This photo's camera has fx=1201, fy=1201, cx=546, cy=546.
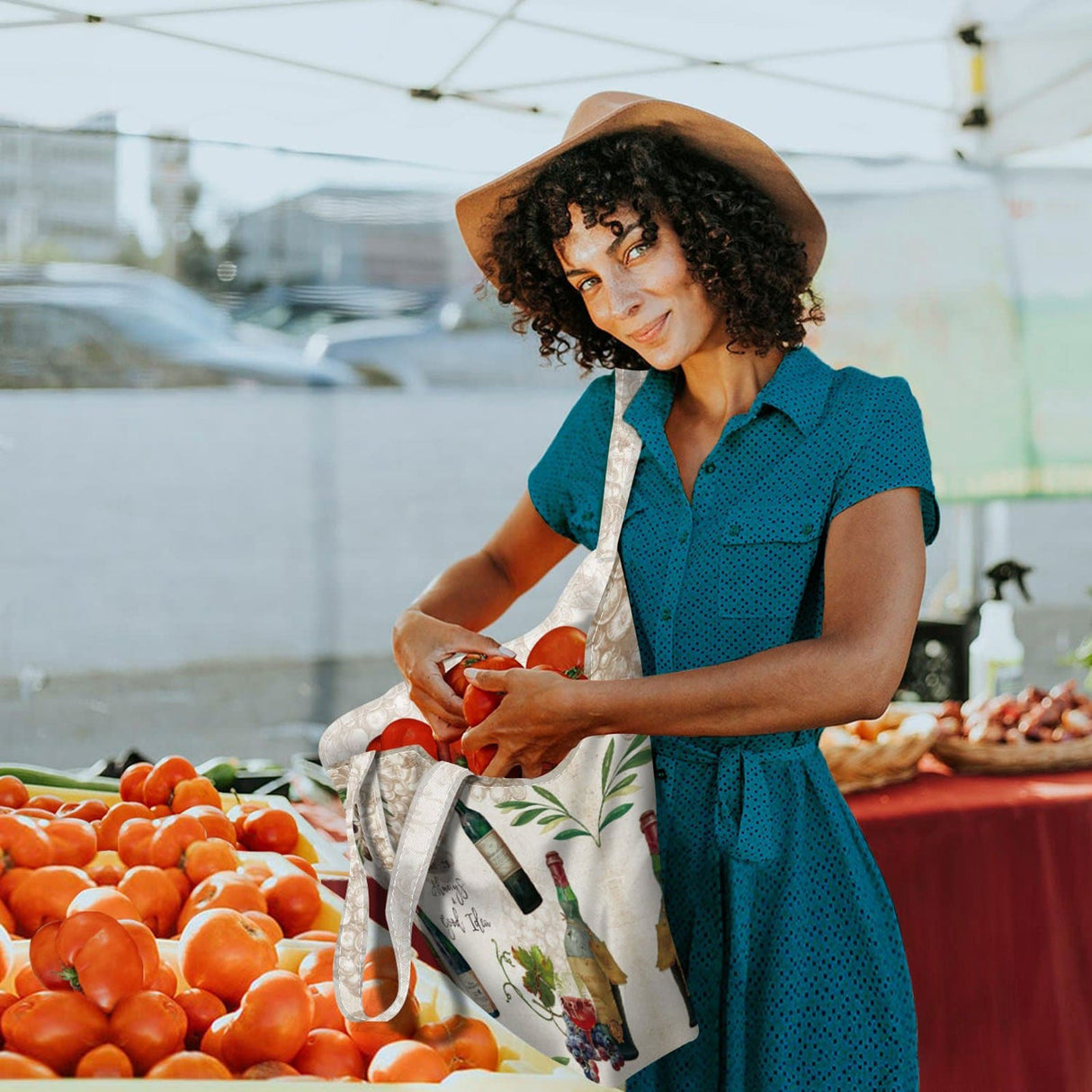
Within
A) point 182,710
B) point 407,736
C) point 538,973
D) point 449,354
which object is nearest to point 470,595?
point 407,736

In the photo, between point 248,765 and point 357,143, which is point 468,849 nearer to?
point 248,765

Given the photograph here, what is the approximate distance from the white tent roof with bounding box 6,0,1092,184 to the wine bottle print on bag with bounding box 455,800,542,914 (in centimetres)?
205

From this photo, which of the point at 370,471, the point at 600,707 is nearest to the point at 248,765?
the point at 600,707

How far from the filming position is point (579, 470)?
1.49 m

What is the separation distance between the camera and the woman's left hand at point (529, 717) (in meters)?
1.08

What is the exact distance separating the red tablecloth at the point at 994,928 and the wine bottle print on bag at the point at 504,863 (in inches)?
55.7

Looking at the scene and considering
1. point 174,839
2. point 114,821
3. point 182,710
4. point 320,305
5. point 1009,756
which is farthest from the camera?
point 182,710

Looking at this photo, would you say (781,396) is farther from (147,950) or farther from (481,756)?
(147,950)

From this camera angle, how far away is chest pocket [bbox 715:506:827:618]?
1.28 meters

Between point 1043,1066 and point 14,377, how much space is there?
9.34 feet

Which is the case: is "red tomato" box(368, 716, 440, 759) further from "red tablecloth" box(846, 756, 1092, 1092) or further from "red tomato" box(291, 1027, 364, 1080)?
"red tablecloth" box(846, 756, 1092, 1092)

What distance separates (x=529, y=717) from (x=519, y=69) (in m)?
2.24

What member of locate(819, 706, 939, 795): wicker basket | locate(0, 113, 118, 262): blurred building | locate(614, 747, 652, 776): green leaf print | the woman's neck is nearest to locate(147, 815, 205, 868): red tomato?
locate(614, 747, 652, 776): green leaf print

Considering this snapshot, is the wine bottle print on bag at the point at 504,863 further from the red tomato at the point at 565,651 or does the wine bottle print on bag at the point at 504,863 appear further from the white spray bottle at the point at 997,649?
the white spray bottle at the point at 997,649
